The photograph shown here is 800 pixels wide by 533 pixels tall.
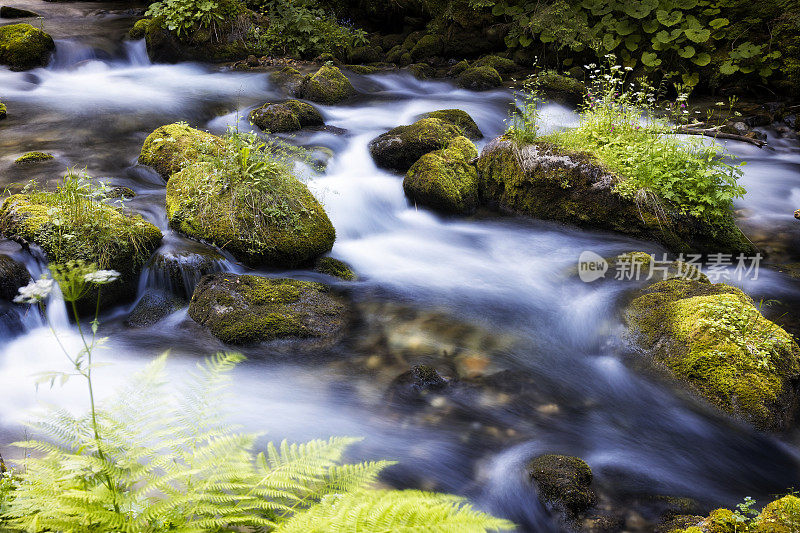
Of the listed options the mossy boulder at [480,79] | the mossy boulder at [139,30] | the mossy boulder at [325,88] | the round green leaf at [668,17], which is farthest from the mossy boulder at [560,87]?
the mossy boulder at [139,30]

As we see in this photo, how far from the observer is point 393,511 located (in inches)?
65.1

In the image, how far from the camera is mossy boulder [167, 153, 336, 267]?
228 inches

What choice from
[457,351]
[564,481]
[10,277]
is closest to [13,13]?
[10,277]

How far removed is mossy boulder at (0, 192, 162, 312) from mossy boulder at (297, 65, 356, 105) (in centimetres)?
597

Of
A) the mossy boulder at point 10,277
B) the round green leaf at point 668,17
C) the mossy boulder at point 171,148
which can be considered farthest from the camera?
the round green leaf at point 668,17

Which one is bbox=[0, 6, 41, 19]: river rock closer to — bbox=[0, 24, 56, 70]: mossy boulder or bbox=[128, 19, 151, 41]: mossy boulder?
bbox=[0, 24, 56, 70]: mossy boulder

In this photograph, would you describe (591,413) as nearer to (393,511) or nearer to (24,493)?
(393,511)

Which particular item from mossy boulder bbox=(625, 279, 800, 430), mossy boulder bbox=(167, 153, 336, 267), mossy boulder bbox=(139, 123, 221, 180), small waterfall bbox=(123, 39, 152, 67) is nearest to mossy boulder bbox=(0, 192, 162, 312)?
mossy boulder bbox=(167, 153, 336, 267)

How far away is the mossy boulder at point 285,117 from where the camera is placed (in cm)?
905

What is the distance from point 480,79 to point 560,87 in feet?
5.88

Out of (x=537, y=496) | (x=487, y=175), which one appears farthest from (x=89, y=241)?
(x=487, y=175)

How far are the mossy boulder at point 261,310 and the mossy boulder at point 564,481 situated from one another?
2.27m

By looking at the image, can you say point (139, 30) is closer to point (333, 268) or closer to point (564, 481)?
point (333, 268)

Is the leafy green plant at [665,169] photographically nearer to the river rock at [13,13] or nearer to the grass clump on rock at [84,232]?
the grass clump on rock at [84,232]
